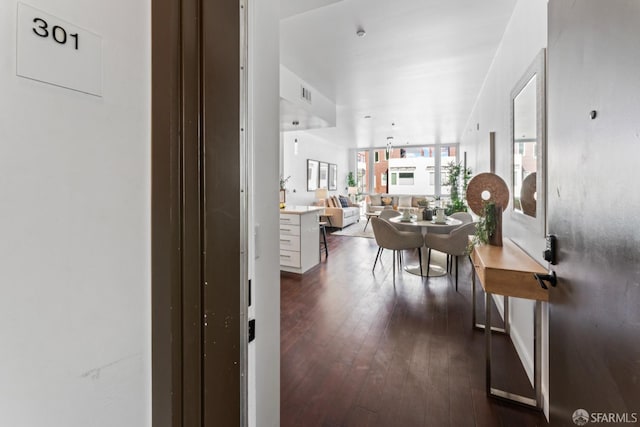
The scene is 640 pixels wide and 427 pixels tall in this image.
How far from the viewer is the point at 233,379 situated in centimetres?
74

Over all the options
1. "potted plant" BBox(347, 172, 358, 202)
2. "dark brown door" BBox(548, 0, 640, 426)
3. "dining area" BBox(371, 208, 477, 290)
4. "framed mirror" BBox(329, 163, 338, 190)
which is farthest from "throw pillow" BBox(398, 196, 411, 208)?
"dark brown door" BBox(548, 0, 640, 426)

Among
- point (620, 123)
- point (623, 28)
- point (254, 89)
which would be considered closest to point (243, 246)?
point (254, 89)

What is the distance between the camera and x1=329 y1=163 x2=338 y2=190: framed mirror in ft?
32.7

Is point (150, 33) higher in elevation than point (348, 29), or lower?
lower

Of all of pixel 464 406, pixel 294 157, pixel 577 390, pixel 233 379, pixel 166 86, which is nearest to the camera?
pixel 166 86

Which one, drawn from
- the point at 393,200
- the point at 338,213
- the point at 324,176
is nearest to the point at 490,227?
the point at 338,213

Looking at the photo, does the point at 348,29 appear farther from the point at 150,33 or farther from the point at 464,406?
the point at 464,406

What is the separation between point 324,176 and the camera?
31.0ft

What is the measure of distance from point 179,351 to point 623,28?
4.28 feet

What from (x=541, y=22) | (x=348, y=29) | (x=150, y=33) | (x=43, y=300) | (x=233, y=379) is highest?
(x=348, y=29)

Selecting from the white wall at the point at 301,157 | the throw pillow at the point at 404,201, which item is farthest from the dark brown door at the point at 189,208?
the throw pillow at the point at 404,201

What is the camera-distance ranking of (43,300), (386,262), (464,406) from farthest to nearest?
1. (386,262)
2. (464,406)
3. (43,300)

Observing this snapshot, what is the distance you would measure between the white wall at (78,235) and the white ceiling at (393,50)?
1.73 metres

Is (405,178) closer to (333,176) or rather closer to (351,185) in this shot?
(351,185)
